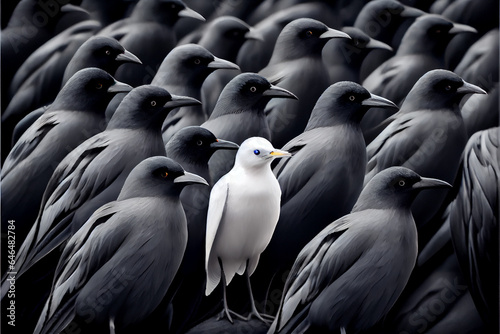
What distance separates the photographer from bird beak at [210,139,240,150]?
825cm

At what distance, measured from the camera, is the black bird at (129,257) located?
7.96 metres

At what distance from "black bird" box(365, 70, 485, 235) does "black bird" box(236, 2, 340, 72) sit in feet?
3.37

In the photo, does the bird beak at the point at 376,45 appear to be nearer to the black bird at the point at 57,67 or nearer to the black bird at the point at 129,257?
the black bird at the point at 57,67

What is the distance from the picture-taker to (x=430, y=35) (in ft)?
29.8

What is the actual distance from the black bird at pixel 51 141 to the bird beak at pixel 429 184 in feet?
7.32

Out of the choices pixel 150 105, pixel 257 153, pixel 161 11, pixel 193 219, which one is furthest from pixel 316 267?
pixel 161 11

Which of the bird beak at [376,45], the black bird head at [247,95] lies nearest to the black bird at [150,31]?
the black bird head at [247,95]

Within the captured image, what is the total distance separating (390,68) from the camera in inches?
356

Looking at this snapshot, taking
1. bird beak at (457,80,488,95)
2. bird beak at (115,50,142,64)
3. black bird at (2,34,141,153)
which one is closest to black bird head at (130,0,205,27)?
black bird at (2,34,141,153)

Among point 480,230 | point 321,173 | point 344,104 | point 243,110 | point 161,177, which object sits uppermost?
point 344,104

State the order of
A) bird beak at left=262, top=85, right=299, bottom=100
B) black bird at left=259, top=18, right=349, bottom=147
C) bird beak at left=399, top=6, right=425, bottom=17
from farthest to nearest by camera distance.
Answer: bird beak at left=399, top=6, right=425, bottom=17 → black bird at left=259, top=18, right=349, bottom=147 → bird beak at left=262, top=85, right=299, bottom=100

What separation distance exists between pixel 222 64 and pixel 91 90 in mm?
962

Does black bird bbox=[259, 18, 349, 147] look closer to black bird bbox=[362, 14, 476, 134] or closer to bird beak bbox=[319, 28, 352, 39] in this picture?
bird beak bbox=[319, 28, 352, 39]

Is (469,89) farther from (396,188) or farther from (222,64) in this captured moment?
(222,64)
